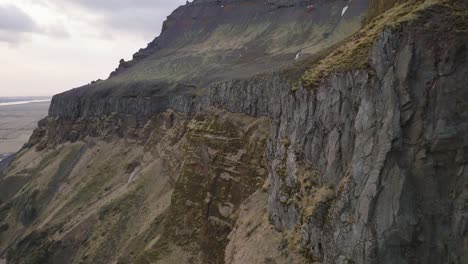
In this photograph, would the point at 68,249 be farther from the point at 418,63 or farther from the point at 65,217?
the point at 418,63

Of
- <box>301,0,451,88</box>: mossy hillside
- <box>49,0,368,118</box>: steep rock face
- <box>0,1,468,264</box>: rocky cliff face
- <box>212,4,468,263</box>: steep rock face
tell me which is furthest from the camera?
<box>49,0,368,118</box>: steep rock face

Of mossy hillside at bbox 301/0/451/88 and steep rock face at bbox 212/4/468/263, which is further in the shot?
mossy hillside at bbox 301/0/451/88

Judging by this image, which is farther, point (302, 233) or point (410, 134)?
point (302, 233)

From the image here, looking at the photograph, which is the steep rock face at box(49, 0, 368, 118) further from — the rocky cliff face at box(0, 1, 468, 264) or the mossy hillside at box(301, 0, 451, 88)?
the mossy hillside at box(301, 0, 451, 88)

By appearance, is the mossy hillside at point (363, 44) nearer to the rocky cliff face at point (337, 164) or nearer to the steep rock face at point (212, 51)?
the rocky cliff face at point (337, 164)

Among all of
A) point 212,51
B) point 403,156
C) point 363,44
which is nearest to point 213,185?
point 363,44

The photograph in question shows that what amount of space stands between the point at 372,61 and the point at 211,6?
115 metres

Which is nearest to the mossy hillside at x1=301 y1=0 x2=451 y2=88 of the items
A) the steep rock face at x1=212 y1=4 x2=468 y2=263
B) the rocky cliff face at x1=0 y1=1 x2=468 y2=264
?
the rocky cliff face at x1=0 y1=1 x2=468 y2=264

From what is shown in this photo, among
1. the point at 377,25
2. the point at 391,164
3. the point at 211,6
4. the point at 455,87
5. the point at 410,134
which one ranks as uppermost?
the point at 211,6


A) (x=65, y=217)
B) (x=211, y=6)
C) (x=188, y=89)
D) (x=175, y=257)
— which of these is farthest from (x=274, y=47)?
(x=175, y=257)

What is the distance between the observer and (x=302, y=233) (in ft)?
85.9

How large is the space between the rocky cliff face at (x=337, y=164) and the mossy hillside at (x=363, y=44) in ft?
0.39

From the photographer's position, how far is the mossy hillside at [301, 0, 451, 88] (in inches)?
876

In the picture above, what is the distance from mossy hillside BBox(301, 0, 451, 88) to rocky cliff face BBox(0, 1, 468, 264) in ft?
0.39
